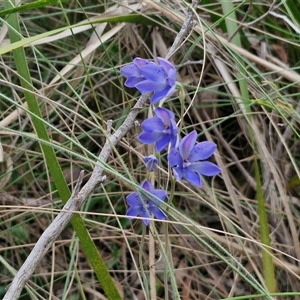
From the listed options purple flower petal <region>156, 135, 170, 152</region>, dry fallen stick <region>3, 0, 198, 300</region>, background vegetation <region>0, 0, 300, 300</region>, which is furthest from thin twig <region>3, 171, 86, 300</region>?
background vegetation <region>0, 0, 300, 300</region>

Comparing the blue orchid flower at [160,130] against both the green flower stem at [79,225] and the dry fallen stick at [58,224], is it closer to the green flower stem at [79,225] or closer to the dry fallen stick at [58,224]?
the dry fallen stick at [58,224]

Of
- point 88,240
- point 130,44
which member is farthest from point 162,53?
point 88,240

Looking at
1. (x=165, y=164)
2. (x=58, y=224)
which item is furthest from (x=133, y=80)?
(x=165, y=164)

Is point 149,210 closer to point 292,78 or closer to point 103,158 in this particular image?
point 103,158

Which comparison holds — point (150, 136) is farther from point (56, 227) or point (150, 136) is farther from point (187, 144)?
point (56, 227)

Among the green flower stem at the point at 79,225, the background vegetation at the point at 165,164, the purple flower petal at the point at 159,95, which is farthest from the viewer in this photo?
the background vegetation at the point at 165,164

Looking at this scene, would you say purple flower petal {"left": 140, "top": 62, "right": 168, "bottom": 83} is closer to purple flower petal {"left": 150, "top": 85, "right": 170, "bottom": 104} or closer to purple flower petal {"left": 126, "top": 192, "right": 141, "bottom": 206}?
purple flower petal {"left": 150, "top": 85, "right": 170, "bottom": 104}

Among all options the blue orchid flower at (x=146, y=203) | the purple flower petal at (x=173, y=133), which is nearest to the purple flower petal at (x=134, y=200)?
the blue orchid flower at (x=146, y=203)
